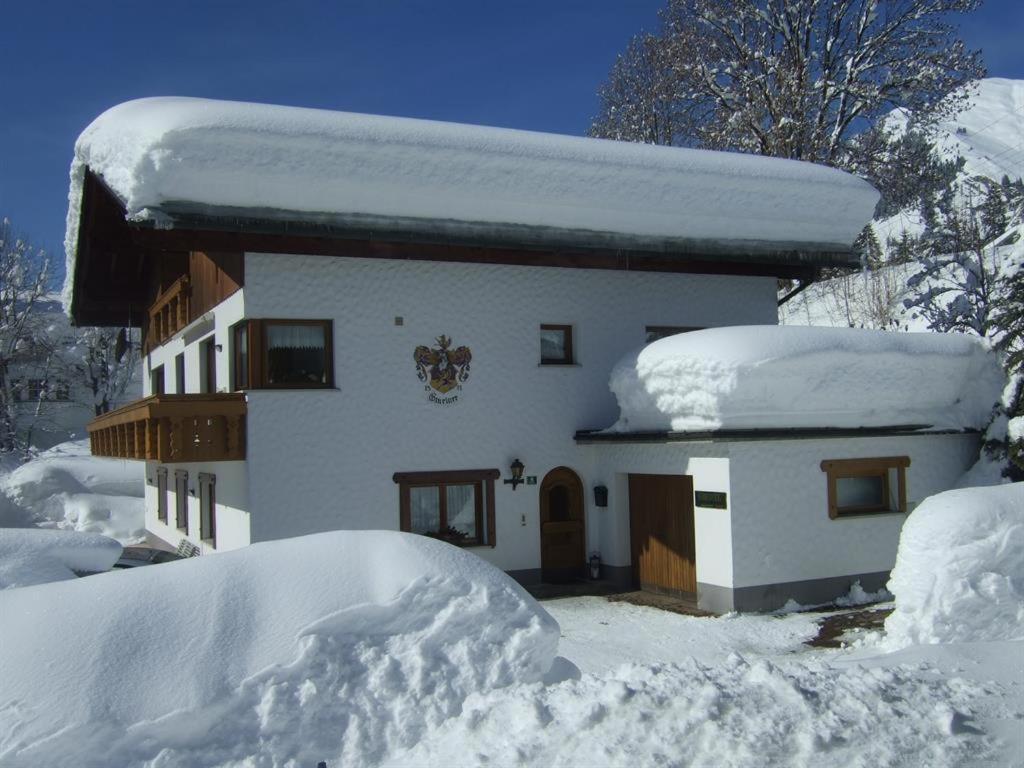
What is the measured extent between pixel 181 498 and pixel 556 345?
8415mm

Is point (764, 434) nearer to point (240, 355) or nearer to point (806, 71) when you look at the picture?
point (240, 355)

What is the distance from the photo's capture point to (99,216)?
18.0 m

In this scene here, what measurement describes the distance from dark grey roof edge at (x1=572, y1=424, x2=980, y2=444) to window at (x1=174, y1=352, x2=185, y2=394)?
8398mm

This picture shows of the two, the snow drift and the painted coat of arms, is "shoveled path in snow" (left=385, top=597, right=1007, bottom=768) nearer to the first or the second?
the snow drift

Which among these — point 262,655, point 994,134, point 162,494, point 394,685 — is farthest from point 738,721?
point 994,134

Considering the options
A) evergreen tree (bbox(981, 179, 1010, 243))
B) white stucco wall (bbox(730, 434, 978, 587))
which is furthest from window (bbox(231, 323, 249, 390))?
evergreen tree (bbox(981, 179, 1010, 243))

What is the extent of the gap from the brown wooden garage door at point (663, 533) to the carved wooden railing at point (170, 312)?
28.1 ft

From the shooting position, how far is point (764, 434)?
13.0 metres

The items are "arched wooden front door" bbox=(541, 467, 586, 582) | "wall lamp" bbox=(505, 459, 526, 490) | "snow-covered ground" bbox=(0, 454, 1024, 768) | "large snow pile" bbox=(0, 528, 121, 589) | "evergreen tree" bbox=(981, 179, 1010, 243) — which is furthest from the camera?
"evergreen tree" bbox=(981, 179, 1010, 243)

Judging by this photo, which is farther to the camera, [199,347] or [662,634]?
[199,347]

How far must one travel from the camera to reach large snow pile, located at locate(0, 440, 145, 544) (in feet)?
87.8

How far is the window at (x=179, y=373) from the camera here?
63.5ft

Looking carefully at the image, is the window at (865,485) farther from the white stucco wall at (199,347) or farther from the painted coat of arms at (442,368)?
the white stucco wall at (199,347)

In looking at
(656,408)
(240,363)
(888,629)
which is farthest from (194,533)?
(888,629)
